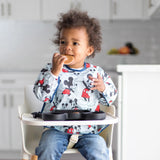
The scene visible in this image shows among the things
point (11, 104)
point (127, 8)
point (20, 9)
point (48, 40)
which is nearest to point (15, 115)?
point (11, 104)

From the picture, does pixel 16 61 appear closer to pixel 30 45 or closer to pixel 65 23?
pixel 30 45

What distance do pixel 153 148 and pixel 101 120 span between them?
653 mm

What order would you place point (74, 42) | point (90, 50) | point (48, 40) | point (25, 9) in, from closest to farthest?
point (74, 42) → point (90, 50) → point (25, 9) → point (48, 40)

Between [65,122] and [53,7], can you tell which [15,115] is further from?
[65,122]

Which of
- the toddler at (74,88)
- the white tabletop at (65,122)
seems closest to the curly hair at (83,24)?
the toddler at (74,88)

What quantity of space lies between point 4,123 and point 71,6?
4.70 feet

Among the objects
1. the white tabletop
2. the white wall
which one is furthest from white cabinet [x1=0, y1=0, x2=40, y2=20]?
the white tabletop

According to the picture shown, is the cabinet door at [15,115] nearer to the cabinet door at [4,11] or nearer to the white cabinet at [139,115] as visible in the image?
the cabinet door at [4,11]

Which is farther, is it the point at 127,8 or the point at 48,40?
the point at 48,40

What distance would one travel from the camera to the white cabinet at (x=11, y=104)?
10.0 ft

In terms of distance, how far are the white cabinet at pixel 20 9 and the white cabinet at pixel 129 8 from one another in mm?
841

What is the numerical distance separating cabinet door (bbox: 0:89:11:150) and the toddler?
1684 millimetres

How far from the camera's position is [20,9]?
328 centimetres

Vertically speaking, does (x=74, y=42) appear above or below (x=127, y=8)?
below
